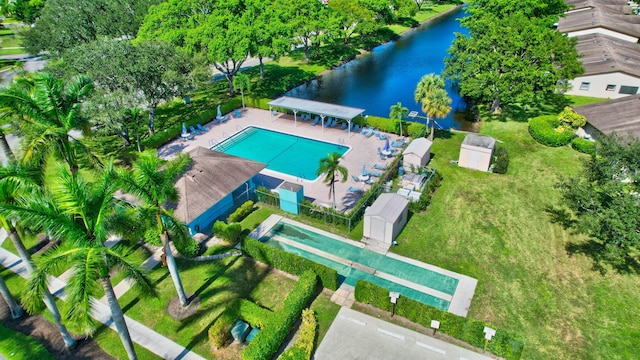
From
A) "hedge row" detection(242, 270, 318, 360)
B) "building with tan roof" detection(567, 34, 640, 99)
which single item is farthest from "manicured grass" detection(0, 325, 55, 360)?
"building with tan roof" detection(567, 34, 640, 99)

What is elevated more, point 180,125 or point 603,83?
point 603,83

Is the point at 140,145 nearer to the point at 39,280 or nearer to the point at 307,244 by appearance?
the point at 307,244

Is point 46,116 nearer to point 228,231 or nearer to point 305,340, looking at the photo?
point 228,231

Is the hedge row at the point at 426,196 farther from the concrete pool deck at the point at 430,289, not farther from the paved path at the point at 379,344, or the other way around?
the paved path at the point at 379,344

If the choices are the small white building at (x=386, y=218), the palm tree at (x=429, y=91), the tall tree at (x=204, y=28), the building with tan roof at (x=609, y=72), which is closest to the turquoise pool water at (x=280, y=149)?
the palm tree at (x=429, y=91)

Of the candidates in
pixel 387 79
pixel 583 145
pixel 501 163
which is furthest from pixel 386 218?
pixel 387 79

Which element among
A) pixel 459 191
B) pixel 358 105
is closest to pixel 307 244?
pixel 459 191
